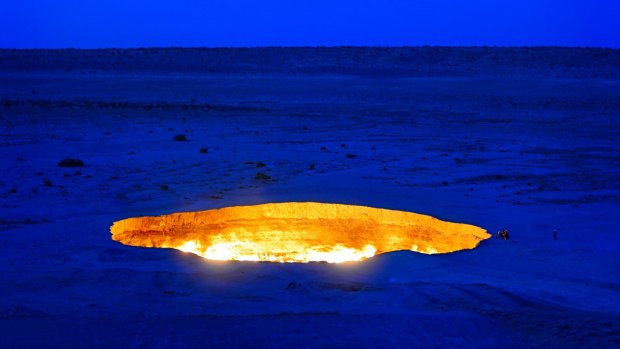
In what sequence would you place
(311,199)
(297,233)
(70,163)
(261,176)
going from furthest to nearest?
(70,163)
(261,176)
(311,199)
(297,233)

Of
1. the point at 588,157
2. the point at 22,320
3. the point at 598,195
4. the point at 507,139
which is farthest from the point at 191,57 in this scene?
the point at 22,320

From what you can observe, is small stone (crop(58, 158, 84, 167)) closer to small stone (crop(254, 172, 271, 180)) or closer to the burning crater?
small stone (crop(254, 172, 271, 180))

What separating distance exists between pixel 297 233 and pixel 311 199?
1.46 ft

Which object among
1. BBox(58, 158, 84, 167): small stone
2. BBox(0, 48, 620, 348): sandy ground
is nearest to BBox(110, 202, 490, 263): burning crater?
BBox(0, 48, 620, 348): sandy ground

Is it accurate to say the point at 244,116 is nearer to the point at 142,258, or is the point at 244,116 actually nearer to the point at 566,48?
the point at 142,258

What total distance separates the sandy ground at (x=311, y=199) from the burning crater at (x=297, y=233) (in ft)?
0.64

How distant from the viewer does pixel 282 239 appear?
5.29 meters

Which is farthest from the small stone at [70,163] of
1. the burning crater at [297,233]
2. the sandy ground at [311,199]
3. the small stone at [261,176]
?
the burning crater at [297,233]

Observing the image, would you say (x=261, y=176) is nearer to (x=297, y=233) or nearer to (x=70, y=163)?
(x=297, y=233)

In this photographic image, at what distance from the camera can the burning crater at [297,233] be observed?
4.99 metres

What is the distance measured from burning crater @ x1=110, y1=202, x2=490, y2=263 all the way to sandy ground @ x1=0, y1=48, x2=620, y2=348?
0.64ft

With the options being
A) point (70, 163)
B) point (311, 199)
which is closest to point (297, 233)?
point (311, 199)

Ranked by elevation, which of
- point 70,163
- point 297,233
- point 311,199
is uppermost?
point 70,163

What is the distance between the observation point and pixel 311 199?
225 inches
